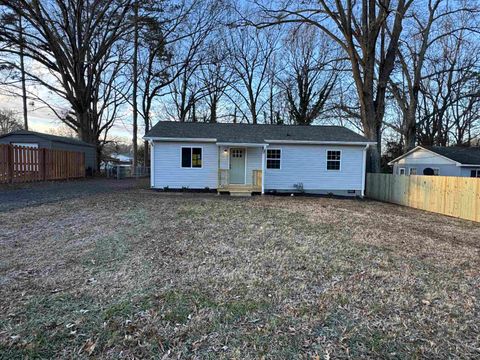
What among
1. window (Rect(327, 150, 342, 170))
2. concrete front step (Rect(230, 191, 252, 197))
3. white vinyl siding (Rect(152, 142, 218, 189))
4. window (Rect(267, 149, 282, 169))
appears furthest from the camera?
window (Rect(327, 150, 342, 170))

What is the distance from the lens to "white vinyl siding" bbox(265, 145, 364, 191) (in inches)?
572

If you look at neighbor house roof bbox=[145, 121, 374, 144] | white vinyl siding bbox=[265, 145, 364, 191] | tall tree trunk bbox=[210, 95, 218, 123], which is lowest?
white vinyl siding bbox=[265, 145, 364, 191]

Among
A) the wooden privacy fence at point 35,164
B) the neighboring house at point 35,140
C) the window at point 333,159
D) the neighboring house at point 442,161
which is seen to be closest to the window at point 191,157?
the window at point 333,159

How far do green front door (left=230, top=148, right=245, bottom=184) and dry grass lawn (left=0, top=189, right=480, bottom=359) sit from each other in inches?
300

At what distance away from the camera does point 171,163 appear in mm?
13789

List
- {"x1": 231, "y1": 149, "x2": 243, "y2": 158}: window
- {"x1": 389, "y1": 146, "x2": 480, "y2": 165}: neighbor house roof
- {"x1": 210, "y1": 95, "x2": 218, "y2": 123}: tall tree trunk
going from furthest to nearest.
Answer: {"x1": 210, "y1": 95, "x2": 218, "y2": 123}: tall tree trunk, {"x1": 389, "y1": 146, "x2": 480, "y2": 165}: neighbor house roof, {"x1": 231, "y1": 149, "x2": 243, "y2": 158}: window

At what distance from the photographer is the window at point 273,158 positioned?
47.6ft

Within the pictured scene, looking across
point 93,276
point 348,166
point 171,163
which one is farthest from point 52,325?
point 348,166

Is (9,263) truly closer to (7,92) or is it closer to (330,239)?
(330,239)

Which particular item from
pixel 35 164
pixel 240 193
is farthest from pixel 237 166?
pixel 35 164

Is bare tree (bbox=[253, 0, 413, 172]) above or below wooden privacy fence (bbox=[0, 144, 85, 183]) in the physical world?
above

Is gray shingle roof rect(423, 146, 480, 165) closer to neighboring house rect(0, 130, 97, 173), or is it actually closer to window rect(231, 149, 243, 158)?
window rect(231, 149, 243, 158)

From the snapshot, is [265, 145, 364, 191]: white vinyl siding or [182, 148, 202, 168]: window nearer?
[182, 148, 202, 168]: window

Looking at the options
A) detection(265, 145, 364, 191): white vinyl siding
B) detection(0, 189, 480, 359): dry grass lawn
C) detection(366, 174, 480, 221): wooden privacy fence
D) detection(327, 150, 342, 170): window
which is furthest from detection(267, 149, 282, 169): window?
detection(0, 189, 480, 359): dry grass lawn
